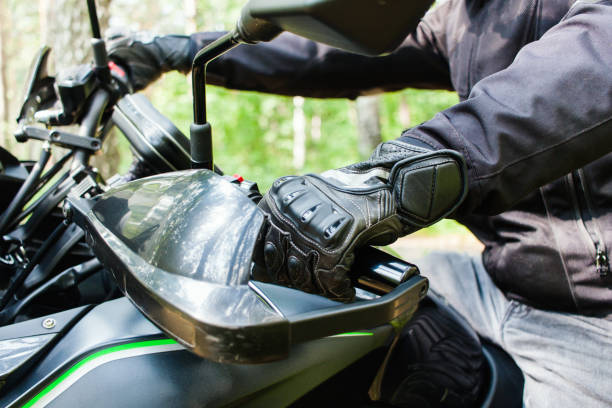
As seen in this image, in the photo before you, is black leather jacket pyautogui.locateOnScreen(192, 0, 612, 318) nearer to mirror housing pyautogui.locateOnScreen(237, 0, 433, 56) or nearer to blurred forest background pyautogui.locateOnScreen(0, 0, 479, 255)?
mirror housing pyautogui.locateOnScreen(237, 0, 433, 56)

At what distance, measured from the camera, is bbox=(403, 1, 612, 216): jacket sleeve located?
3.09ft

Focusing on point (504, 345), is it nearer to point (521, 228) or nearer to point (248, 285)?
point (521, 228)

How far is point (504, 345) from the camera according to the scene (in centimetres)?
134

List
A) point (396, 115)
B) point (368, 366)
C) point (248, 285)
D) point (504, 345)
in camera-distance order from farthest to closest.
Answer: point (396, 115), point (504, 345), point (368, 366), point (248, 285)

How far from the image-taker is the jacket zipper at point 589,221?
1.20 meters

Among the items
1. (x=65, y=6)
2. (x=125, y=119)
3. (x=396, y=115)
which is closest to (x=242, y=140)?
(x=396, y=115)

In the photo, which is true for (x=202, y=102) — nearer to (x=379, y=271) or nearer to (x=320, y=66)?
(x=379, y=271)

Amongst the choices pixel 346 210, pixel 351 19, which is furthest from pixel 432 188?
pixel 351 19

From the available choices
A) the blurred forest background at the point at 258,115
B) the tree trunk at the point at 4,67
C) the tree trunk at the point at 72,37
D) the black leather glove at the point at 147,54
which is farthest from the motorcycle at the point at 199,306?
the tree trunk at the point at 4,67

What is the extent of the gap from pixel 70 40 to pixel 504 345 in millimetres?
4104

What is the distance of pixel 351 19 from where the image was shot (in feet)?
1.90

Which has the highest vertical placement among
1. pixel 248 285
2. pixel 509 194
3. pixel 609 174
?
pixel 248 285

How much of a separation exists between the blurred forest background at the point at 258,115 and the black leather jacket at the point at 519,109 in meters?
4.82

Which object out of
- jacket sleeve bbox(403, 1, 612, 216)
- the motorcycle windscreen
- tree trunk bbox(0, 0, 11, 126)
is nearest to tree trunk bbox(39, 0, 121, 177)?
the motorcycle windscreen
